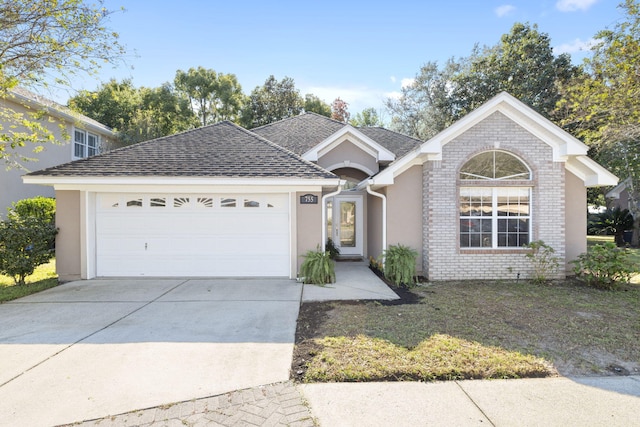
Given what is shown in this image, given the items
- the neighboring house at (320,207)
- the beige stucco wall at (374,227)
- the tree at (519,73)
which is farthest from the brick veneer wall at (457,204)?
the tree at (519,73)

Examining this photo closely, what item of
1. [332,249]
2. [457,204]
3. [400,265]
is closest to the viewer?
[400,265]

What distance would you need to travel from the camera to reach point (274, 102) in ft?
103

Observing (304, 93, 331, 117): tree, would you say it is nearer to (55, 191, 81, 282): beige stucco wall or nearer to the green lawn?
(55, 191, 81, 282): beige stucco wall

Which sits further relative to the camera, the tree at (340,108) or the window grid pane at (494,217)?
the tree at (340,108)

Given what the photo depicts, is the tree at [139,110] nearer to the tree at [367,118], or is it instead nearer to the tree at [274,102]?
the tree at [274,102]

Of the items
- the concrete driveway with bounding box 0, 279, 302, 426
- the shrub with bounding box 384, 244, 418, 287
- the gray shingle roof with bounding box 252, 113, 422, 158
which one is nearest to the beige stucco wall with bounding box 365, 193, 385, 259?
the shrub with bounding box 384, 244, 418, 287

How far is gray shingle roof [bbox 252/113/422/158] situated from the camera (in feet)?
45.0

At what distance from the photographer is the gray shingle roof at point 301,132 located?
537 inches

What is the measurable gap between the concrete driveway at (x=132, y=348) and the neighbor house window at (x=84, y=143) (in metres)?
12.3

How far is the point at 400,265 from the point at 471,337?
12.3ft

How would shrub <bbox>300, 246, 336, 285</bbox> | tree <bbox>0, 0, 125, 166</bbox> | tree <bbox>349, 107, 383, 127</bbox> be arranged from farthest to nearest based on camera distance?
tree <bbox>349, 107, 383, 127</bbox> → shrub <bbox>300, 246, 336, 285</bbox> → tree <bbox>0, 0, 125, 166</bbox>

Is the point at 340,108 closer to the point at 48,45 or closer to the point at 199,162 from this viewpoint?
the point at 199,162

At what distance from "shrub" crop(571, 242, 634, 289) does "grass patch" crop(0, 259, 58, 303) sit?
1350 cm

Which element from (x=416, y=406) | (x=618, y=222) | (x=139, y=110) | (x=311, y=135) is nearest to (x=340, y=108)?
(x=139, y=110)
